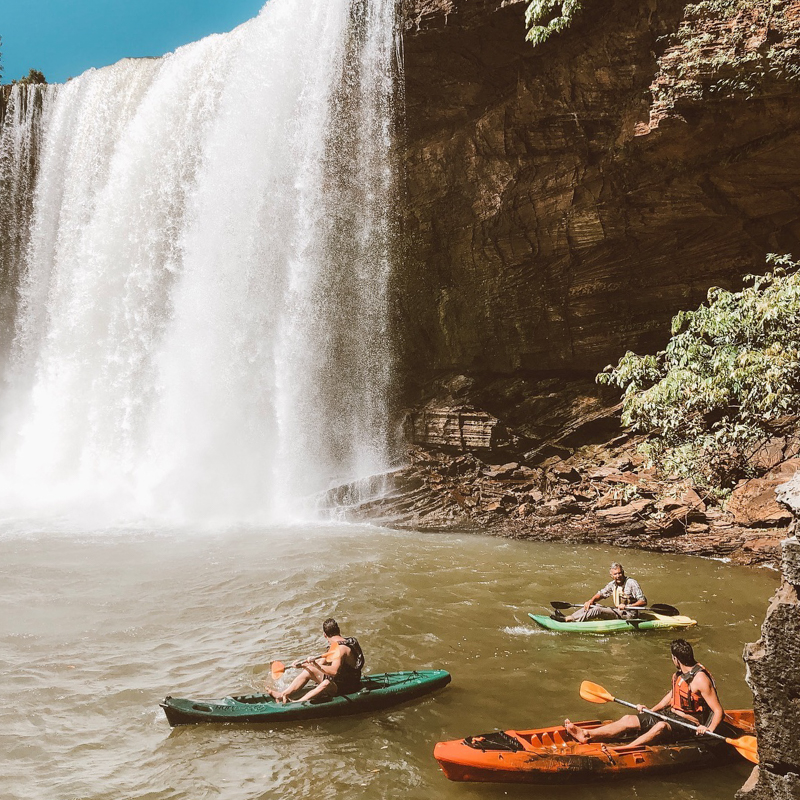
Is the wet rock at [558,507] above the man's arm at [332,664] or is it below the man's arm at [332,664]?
above

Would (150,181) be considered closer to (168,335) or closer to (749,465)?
(168,335)

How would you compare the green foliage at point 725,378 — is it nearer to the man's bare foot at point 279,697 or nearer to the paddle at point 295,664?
the paddle at point 295,664

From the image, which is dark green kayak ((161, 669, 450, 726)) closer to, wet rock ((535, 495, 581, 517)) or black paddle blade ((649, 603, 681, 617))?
black paddle blade ((649, 603, 681, 617))

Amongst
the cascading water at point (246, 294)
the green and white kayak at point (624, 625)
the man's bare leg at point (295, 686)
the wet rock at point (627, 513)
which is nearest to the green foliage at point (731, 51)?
the cascading water at point (246, 294)

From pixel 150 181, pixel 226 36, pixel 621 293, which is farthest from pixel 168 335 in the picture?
pixel 621 293

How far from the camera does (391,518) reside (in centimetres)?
1422

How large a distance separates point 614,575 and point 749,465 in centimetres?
490

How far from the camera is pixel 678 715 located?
15.1 feet

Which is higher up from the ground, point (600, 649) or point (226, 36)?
point (226, 36)

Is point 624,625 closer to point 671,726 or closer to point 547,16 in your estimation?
point 671,726

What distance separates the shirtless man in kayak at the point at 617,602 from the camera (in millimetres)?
7395

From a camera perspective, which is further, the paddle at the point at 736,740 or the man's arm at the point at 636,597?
the man's arm at the point at 636,597

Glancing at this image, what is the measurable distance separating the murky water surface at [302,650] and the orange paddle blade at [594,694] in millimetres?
432

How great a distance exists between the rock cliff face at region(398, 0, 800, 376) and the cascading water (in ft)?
5.36
